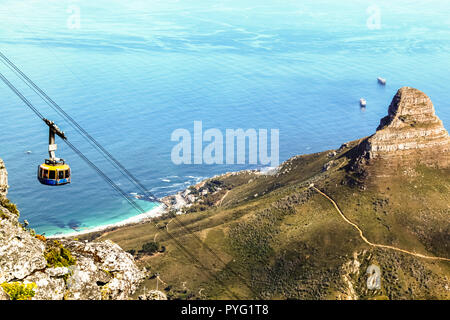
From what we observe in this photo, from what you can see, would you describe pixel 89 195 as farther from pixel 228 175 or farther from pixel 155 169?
pixel 228 175

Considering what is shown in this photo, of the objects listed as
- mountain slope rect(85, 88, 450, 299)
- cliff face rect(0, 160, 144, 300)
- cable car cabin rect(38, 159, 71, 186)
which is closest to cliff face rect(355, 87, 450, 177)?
mountain slope rect(85, 88, 450, 299)

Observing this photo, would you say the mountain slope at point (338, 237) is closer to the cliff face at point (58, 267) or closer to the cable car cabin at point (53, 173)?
the cable car cabin at point (53, 173)

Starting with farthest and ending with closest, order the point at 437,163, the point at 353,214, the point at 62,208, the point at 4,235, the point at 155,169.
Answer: the point at 155,169, the point at 62,208, the point at 437,163, the point at 353,214, the point at 4,235

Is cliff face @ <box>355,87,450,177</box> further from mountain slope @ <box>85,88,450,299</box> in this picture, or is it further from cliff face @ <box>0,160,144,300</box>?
cliff face @ <box>0,160,144,300</box>

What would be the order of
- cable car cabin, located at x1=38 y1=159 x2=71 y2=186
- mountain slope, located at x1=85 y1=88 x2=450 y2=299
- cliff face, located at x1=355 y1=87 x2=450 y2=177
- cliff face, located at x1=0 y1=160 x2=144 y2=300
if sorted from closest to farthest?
cliff face, located at x1=0 y1=160 x2=144 y2=300 < cable car cabin, located at x1=38 y1=159 x2=71 y2=186 < mountain slope, located at x1=85 y1=88 x2=450 y2=299 < cliff face, located at x1=355 y1=87 x2=450 y2=177

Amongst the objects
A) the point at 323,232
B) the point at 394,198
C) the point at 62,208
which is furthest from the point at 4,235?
the point at 62,208

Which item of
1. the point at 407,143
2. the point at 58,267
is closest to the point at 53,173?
the point at 58,267
